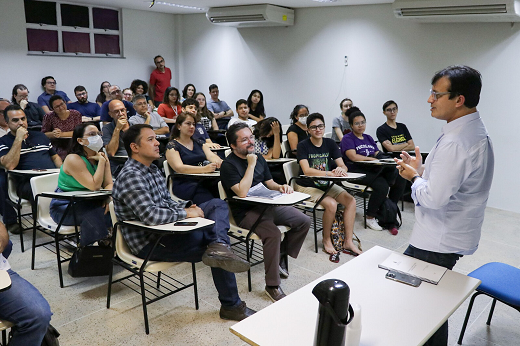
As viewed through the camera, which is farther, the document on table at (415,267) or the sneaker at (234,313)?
the sneaker at (234,313)

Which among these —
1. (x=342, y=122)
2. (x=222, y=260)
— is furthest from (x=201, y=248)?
(x=342, y=122)

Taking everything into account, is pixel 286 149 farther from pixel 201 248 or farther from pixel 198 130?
pixel 201 248

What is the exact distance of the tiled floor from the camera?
250 cm

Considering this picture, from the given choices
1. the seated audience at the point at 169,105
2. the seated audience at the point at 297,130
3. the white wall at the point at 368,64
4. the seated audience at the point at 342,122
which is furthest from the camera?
the seated audience at the point at 169,105

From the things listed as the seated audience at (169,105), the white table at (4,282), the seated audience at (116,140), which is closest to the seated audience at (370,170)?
the seated audience at (116,140)

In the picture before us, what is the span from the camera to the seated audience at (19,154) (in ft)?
12.1

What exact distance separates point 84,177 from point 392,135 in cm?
369

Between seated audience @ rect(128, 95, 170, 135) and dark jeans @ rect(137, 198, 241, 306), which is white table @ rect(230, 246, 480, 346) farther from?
seated audience @ rect(128, 95, 170, 135)

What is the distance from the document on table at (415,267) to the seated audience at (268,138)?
2.90 m

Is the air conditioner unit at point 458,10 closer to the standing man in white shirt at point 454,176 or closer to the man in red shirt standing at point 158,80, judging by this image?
the standing man in white shirt at point 454,176

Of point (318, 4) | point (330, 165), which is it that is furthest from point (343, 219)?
point (318, 4)

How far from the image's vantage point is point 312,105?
7328 millimetres

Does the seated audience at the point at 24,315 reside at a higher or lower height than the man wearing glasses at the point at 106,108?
lower

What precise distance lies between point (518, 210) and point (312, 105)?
11.3 ft
